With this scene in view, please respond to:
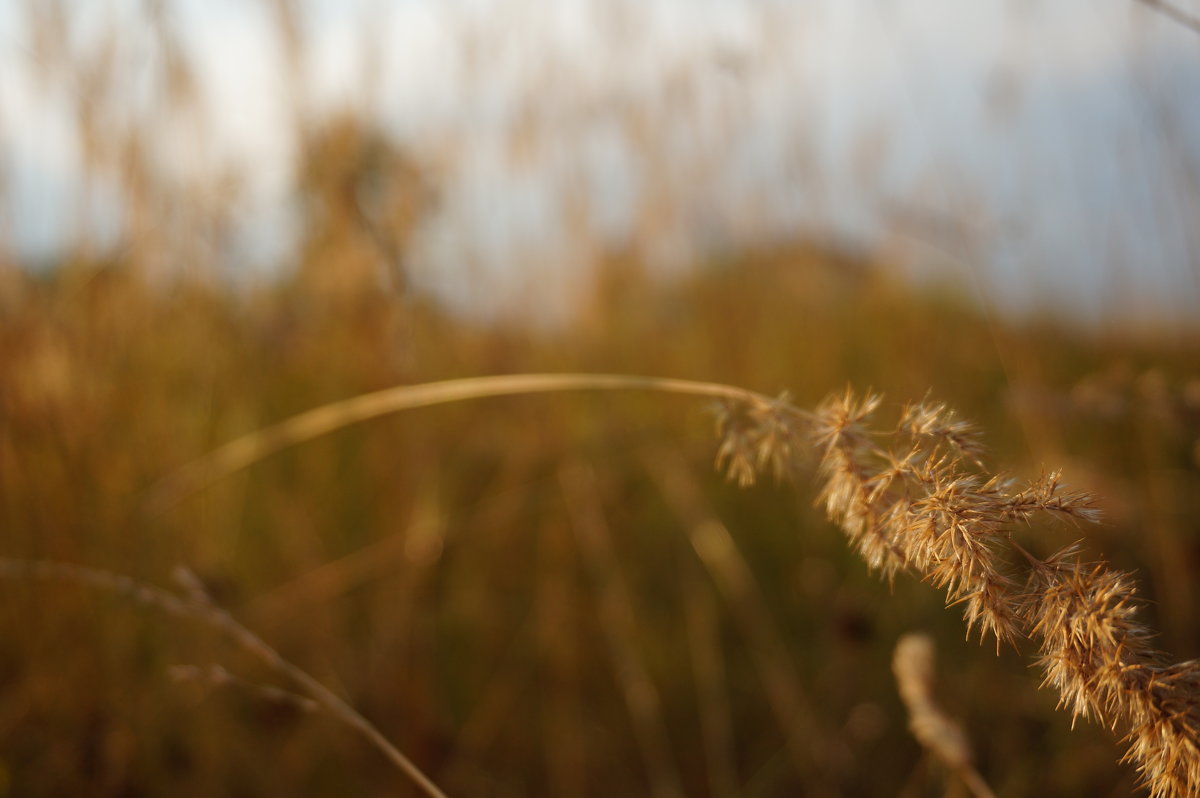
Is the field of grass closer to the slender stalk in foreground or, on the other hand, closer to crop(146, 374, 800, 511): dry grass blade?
crop(146, 374, 800, 511): dry grass blade

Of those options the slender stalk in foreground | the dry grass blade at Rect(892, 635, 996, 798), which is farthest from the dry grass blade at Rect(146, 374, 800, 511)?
the dry grass blade at Rect(892, 635, 996, 798)

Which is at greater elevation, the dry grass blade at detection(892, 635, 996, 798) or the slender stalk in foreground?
the slender stalk in foreground

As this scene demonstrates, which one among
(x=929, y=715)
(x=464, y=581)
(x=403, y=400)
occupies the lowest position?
(x=464, y=581)

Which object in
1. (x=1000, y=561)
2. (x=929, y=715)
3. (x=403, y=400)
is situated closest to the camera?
(x=1000, y=561)

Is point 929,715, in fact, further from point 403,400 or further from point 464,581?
point 464,581

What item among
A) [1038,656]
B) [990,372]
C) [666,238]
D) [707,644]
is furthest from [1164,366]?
[1038,656]

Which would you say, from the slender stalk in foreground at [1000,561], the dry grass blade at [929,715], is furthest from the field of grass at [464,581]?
the slender stalk in foreground at [1000,561]

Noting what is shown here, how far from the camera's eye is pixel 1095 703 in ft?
1.24

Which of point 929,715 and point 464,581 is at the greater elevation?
point 929,715

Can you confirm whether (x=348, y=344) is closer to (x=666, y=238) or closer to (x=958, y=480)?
(x=666, y=238)

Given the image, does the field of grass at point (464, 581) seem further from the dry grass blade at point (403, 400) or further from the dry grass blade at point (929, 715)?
the dry grass blade at point (929, 715)

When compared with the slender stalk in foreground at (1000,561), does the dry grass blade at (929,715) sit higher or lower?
lower

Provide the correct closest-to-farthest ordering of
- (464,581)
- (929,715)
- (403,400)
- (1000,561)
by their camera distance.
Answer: (1000,561) < (929,715) < (403,400) < (464,581)

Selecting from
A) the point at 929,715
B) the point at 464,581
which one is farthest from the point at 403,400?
the point at 464,581
